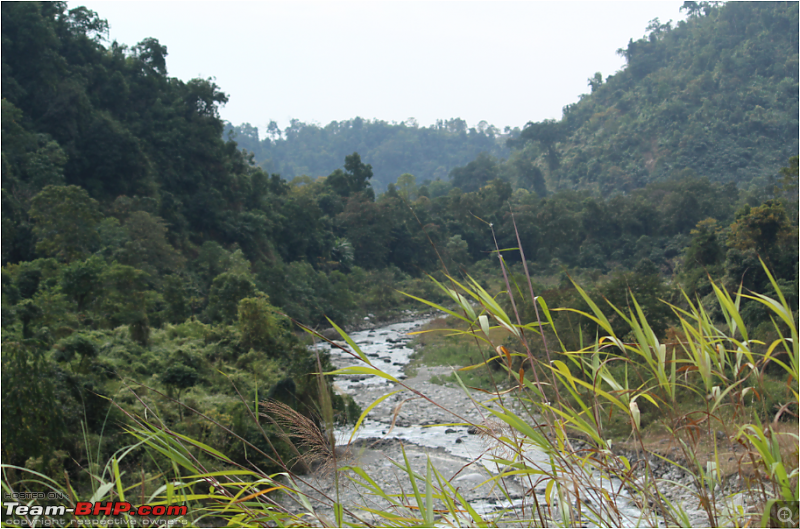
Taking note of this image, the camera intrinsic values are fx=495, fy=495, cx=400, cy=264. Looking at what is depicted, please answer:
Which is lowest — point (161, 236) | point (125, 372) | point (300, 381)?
point (300, 381)

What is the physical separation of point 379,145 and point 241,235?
186ft

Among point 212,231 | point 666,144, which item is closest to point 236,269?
point 212,231

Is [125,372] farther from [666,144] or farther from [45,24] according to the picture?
[666,144]

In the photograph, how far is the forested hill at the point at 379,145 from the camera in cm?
6994

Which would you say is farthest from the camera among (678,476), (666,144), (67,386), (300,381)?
(666,144)

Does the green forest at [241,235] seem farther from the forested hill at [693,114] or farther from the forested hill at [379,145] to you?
the forested hill at [379,145]

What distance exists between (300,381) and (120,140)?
43.9 feet

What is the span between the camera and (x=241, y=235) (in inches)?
737

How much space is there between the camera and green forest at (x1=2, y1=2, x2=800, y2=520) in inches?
204

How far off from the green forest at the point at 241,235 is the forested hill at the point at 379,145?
2472 cm

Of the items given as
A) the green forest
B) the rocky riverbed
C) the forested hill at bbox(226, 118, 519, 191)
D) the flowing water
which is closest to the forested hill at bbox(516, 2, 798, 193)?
the green forest

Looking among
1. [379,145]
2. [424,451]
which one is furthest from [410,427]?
[379,145]

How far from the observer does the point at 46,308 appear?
24.9 ft

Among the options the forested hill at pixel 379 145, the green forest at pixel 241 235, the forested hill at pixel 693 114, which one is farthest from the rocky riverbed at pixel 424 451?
the forested hill at pixel 379 145
